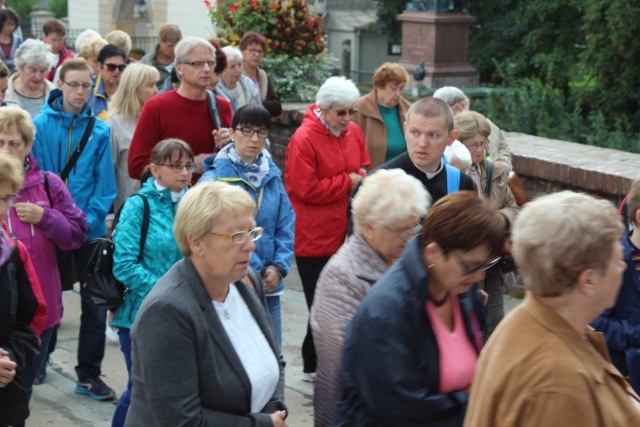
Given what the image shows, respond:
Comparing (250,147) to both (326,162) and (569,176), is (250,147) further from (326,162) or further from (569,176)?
(569,176)

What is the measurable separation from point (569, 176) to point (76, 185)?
11.9ft

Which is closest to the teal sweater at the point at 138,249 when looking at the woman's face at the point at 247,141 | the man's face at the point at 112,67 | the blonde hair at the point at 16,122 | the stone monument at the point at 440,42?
the woman's face at the point at 247,141

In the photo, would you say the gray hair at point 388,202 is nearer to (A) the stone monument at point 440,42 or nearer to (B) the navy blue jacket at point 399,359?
(B) the navy blue jacket at point 399,359

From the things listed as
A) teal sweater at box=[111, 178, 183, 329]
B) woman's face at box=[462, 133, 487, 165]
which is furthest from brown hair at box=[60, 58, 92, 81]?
woman's face at box=[462, 133, 487, 165]

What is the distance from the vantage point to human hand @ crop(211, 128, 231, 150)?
679cm

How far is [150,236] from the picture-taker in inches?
211

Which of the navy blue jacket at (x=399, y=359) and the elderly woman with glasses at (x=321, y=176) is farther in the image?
the elderly woman with glasses at (x=321, y=176)

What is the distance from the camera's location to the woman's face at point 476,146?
651cm

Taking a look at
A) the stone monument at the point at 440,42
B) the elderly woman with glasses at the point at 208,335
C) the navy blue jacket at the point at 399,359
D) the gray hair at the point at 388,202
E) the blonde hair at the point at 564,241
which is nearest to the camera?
the blonde hair at the point at 564,241

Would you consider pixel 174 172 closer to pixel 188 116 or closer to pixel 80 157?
pixel 80 157

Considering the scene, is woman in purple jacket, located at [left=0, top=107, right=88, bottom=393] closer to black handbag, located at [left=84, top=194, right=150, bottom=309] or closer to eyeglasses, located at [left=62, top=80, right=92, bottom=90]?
black handbag, located at [left=84, top=194, right=150, bottom=309]

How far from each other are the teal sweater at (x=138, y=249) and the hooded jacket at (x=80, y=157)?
1124 millimetres

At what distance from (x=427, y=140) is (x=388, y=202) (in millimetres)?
1484

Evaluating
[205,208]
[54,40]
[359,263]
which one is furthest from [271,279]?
[54,40]
